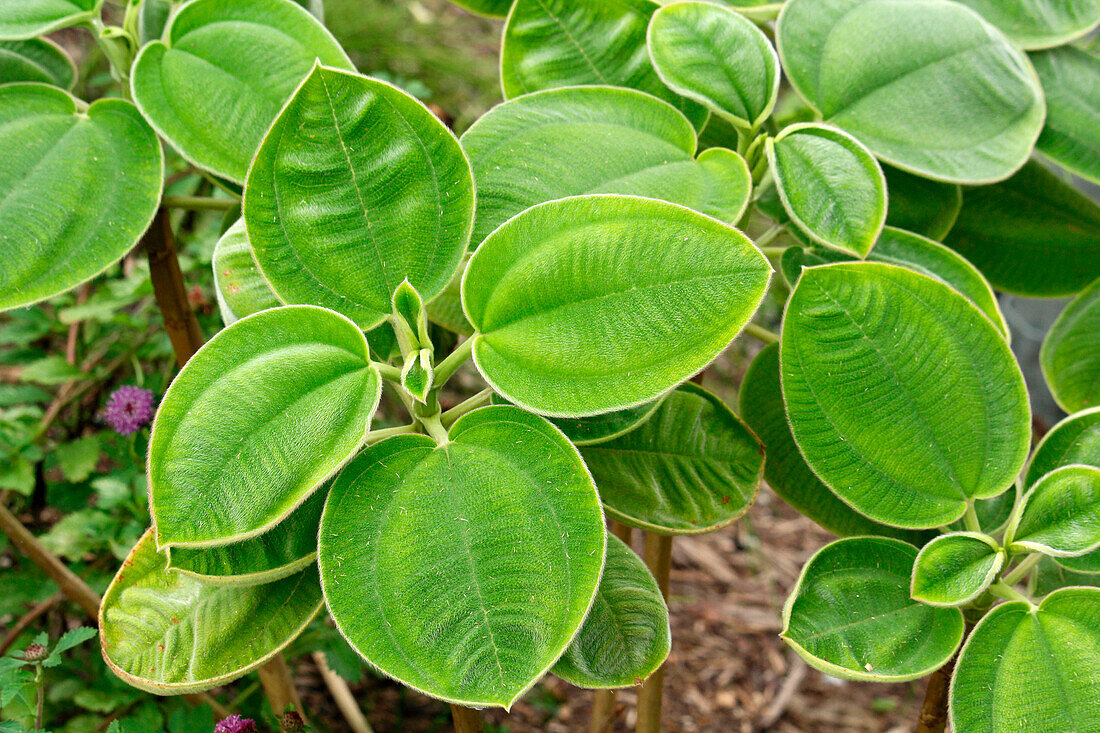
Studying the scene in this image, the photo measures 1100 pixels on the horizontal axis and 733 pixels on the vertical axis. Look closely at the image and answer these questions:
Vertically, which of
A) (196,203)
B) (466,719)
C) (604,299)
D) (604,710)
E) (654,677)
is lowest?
(604,710)

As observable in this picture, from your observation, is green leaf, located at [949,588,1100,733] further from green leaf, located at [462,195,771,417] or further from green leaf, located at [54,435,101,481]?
green leaf, located at [54,435,101,481]

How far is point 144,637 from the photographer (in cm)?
59

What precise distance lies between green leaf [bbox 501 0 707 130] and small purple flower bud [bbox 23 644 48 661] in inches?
24.7

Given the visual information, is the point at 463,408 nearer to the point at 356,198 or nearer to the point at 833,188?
the point at 356,198

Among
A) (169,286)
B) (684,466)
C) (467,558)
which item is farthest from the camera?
(169,286)

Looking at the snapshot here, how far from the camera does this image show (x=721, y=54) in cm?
72

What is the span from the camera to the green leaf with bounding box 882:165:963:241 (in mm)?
852

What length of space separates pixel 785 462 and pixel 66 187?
2.04 feet

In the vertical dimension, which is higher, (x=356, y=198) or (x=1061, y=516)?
(x=356, y=198)

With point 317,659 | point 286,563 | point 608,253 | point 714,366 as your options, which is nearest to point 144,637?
point 286,563

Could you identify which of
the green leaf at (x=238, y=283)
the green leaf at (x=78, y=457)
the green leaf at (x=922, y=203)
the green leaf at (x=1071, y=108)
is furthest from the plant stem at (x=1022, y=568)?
the green leaf at (x=78, y=457)

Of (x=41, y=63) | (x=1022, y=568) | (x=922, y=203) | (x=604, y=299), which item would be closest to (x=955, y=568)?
(x=1022, y=568)

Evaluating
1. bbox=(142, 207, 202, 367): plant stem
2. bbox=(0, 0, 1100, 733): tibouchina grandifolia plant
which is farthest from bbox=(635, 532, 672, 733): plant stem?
bbox=(142, 207, 202, 367): plant stem

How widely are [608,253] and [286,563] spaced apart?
29 centimetres
